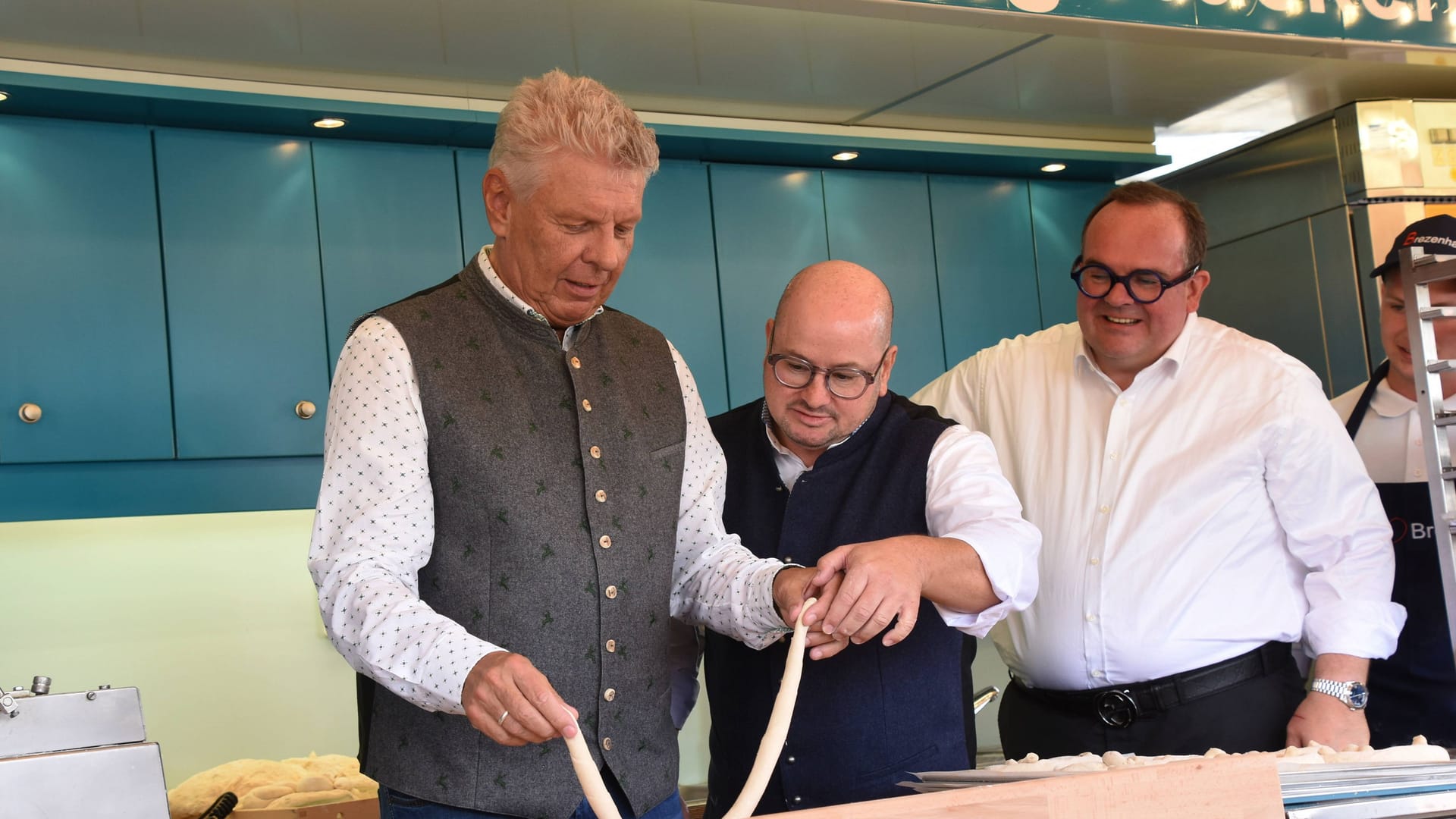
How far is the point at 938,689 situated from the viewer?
1886 millimetres

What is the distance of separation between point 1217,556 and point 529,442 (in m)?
1.25

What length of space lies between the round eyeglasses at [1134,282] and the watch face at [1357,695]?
2.25ft

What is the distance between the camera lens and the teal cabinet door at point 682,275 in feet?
12.6

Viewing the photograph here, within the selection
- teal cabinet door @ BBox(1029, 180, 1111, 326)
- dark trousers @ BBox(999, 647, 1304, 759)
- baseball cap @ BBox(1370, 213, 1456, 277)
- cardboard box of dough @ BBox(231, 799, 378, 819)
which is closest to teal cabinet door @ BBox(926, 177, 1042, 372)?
teal cabinet door @ BBox(1029, 180, 1111, 326)

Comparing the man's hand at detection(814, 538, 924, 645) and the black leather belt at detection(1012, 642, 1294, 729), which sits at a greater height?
the man's hand at detection(814, 538, 924, 645)

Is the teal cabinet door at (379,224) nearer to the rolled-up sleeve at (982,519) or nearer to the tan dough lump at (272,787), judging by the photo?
the tan dough lump at (272,787)

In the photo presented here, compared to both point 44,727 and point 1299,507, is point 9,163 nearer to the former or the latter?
point 44,727

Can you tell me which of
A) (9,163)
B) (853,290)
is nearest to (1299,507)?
(853,290)

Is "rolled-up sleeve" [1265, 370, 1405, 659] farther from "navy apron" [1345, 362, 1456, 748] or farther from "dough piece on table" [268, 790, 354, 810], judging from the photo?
"dough piece on table" [268, 790, 354, 810]

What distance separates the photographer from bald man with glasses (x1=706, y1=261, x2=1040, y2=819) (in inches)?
72.4

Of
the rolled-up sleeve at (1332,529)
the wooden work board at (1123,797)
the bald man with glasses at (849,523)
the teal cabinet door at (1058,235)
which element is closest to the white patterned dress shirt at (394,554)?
the bald man with glasses at (849,523)

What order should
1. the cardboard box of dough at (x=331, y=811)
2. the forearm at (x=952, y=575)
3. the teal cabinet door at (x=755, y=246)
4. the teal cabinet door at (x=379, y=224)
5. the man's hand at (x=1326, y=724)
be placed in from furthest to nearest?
the teal cabinet door at (x=755, y=246) → the teal cabinet door at (x=379, y=224) → the cardboard box of dough at (x=331, y=811) → the man's hand at (x=1326, y=724) → the forearm at (x=952, y=575)

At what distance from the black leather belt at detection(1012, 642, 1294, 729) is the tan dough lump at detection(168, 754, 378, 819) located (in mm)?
1482

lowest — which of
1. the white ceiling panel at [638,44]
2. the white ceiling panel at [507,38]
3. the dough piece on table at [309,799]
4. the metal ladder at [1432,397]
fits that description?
the dough piece on table at [309,799]
